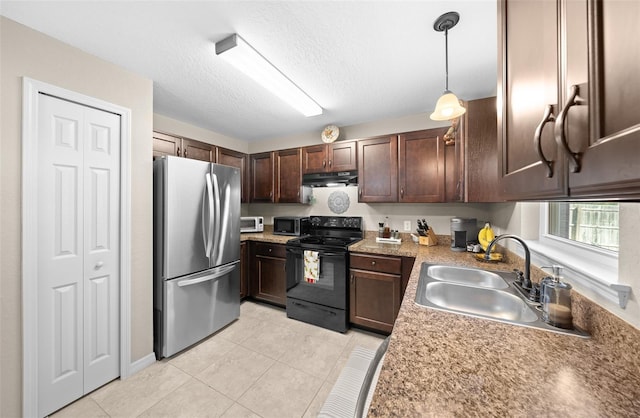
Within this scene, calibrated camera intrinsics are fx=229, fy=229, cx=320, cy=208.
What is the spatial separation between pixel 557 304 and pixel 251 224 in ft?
10.0

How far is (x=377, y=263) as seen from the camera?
2268 millimetres

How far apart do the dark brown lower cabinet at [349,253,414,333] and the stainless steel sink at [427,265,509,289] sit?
467 mm

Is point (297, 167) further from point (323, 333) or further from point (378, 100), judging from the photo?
point (323, 333)

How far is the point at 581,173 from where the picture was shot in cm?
40

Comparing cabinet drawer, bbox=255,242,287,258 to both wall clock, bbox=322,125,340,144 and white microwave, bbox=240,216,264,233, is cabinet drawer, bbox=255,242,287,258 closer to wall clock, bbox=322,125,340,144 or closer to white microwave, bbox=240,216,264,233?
white microwave, bbox=240,216,264,233

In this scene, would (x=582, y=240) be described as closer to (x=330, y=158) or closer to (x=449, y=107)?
(x=449, y=107)

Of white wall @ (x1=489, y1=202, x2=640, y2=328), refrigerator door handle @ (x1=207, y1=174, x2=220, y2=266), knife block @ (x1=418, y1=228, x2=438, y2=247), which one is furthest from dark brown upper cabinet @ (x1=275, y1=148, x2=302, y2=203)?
white wall @ (x1=489, y1=202, x2=640, y2=328)

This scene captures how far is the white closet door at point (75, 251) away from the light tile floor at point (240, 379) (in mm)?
222

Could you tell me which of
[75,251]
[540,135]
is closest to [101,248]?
[75,251]

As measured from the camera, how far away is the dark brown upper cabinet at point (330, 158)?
2783 mm

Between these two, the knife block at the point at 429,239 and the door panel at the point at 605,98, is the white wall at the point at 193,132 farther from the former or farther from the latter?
the door panel at the point at 605,98

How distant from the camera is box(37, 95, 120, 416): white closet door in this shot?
56.4 inches

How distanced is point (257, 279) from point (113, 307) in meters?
1.47

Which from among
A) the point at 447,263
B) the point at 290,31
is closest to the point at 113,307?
the point at 290,31
